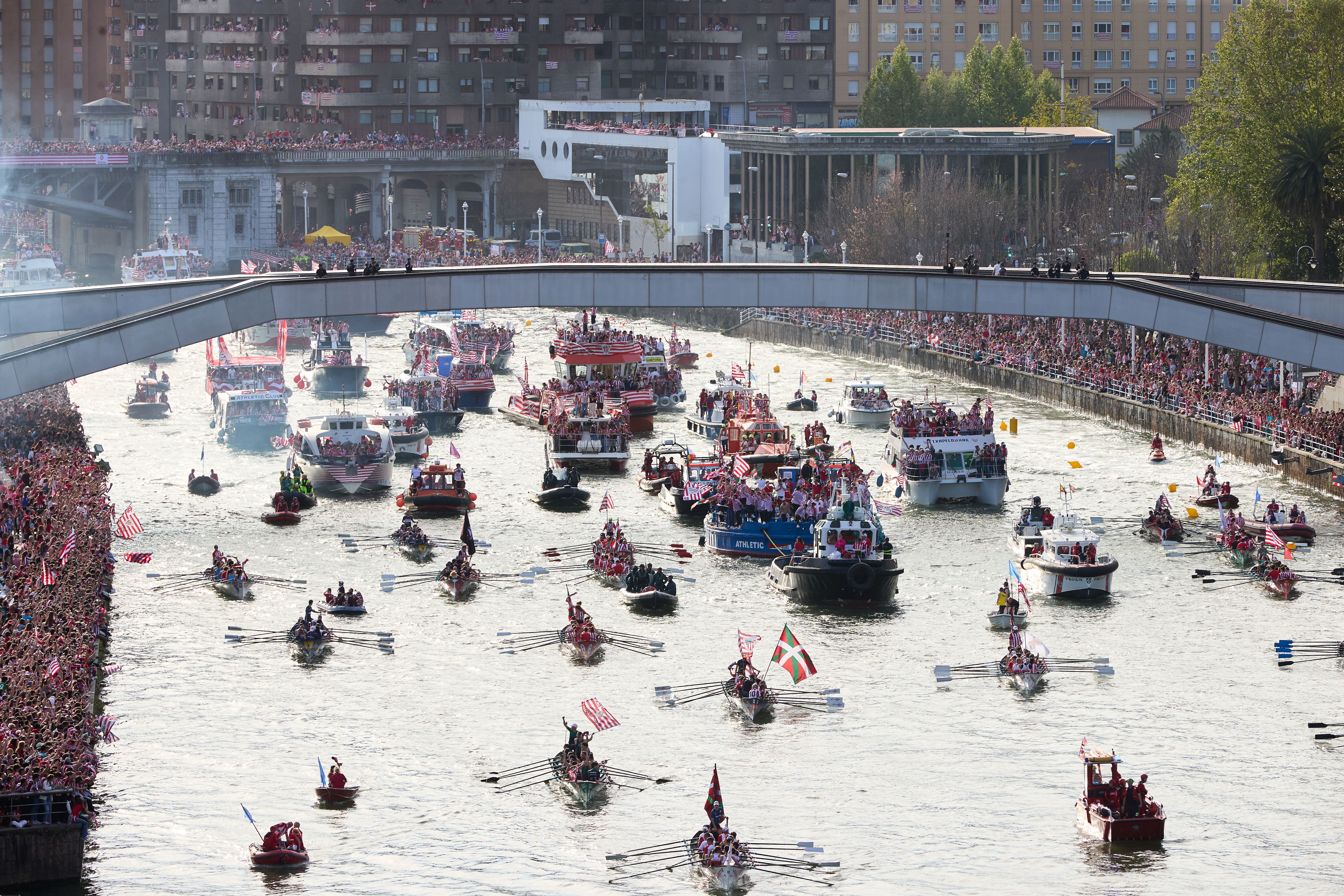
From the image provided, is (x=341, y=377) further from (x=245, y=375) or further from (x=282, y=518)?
(x=282, y=518)

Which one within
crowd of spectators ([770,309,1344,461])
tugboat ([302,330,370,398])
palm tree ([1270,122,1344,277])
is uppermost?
palm tree ([1270,122,1344,277])

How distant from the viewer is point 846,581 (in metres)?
→ 72.1

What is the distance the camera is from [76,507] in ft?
245

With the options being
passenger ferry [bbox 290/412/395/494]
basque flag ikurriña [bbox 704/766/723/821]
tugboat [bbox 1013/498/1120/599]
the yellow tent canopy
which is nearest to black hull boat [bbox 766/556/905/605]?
tugboat [bbox 1013/498/1120/599]

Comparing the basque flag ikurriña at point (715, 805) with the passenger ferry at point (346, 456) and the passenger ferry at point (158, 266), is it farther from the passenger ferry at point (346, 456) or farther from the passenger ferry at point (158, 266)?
the passenger ferry at point (158, 266)

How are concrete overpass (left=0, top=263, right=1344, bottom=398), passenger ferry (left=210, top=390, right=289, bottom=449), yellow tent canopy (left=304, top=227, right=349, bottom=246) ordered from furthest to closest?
yellow tent canopy (left=304, top=227, right=349, bottom=246) → passenger ferry (left=210, top=390, right=289, bottom=449) → concrete overpass (left=0, top=263, right=1344, bottom=398)

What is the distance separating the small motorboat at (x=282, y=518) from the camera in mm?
86062

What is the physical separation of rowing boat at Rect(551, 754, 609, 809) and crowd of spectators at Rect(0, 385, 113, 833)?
1208cm

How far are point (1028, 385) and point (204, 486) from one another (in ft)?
161

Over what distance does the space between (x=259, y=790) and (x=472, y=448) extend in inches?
2089

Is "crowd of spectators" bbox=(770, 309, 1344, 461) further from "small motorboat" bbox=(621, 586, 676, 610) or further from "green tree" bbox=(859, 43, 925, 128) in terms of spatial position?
"green tree" bbox=(859, 43, 925, 128)

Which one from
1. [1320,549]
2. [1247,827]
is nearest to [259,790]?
[1247,827]

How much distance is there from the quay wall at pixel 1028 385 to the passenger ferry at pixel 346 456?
86.5 feet

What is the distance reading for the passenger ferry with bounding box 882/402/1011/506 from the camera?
9038cm
